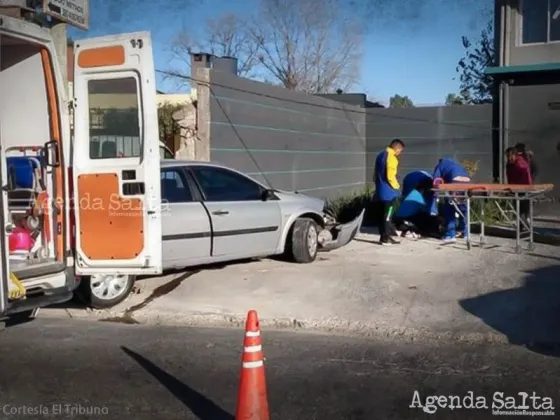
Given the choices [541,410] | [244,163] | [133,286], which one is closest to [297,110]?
[244,163]

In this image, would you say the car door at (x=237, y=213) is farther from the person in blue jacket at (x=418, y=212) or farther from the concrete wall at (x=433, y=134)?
the concrete wall at (x=433, y=134)

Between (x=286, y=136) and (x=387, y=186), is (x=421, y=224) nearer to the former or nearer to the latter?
(x=387, y=186)

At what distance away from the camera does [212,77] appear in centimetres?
1258

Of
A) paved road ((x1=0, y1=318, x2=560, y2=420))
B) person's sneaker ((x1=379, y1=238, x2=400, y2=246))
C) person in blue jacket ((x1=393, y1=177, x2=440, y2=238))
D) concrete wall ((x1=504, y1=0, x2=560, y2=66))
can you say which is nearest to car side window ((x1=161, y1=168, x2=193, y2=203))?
paved road ((x1=0, y1=318, x2=560, y2=420))

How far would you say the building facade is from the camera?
18.2 meters

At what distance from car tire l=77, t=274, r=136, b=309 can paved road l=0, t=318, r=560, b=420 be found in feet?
2.27

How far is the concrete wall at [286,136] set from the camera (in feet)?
43.1

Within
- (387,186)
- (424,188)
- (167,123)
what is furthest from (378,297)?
(167,123)

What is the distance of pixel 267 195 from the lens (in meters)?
10.9

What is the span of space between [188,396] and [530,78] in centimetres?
1483

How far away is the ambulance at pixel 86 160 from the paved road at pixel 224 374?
741 mm

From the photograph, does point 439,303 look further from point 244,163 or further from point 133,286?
point 244,163

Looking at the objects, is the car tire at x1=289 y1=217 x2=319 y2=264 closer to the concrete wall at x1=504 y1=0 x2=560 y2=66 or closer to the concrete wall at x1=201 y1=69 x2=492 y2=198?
the concrete wall at x1=201 y1=69 x2=492 y2=198

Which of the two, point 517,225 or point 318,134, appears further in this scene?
point 318,134
